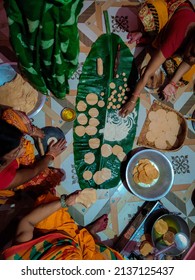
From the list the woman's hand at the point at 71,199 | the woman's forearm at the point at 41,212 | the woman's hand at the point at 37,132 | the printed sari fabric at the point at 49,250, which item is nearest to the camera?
the printed sari fabric at the point at 49,250

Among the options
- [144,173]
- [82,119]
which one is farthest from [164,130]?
[82,119]

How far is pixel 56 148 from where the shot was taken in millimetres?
2107

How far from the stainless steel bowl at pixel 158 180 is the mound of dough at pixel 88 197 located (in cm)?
26

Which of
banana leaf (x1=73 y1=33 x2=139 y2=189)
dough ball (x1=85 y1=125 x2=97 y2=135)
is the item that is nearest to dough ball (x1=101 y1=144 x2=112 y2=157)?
banana leaf (x1=73 y1=33 x2=139 y2=189)

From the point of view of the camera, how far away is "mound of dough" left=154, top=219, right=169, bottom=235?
2.08 meters

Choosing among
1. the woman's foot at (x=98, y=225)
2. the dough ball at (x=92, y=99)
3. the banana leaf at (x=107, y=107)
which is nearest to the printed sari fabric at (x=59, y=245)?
the woman's foot at (x=98, y=225)

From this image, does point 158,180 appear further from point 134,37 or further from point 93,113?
point 134,37

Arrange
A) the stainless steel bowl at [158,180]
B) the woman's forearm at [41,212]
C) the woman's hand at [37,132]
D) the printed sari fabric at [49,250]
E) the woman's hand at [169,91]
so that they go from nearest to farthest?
Result: the printed sari fabric at [49,250]
the woman's forearm at [41,212]
the woman's hand at [37,132]
the stainless steel bowl at [158,180]
the woman's hand at [169,91]

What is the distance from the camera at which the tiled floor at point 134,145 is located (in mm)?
2156

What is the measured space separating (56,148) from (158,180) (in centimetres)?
77

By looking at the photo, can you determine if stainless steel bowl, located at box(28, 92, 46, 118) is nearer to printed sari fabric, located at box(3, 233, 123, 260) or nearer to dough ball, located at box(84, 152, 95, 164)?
dough ball, located at box(84, 152, 95, 164)

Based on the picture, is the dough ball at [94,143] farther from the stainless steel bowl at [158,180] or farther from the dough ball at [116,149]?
the stainless steel bowl at [158,180]

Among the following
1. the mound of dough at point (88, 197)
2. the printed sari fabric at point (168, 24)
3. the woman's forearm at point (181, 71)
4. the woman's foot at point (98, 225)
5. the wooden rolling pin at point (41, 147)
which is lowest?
the woman's foot at point (98, 225)

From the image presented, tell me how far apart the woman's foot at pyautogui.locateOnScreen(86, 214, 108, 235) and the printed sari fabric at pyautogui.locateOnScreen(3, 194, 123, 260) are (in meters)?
0.13
